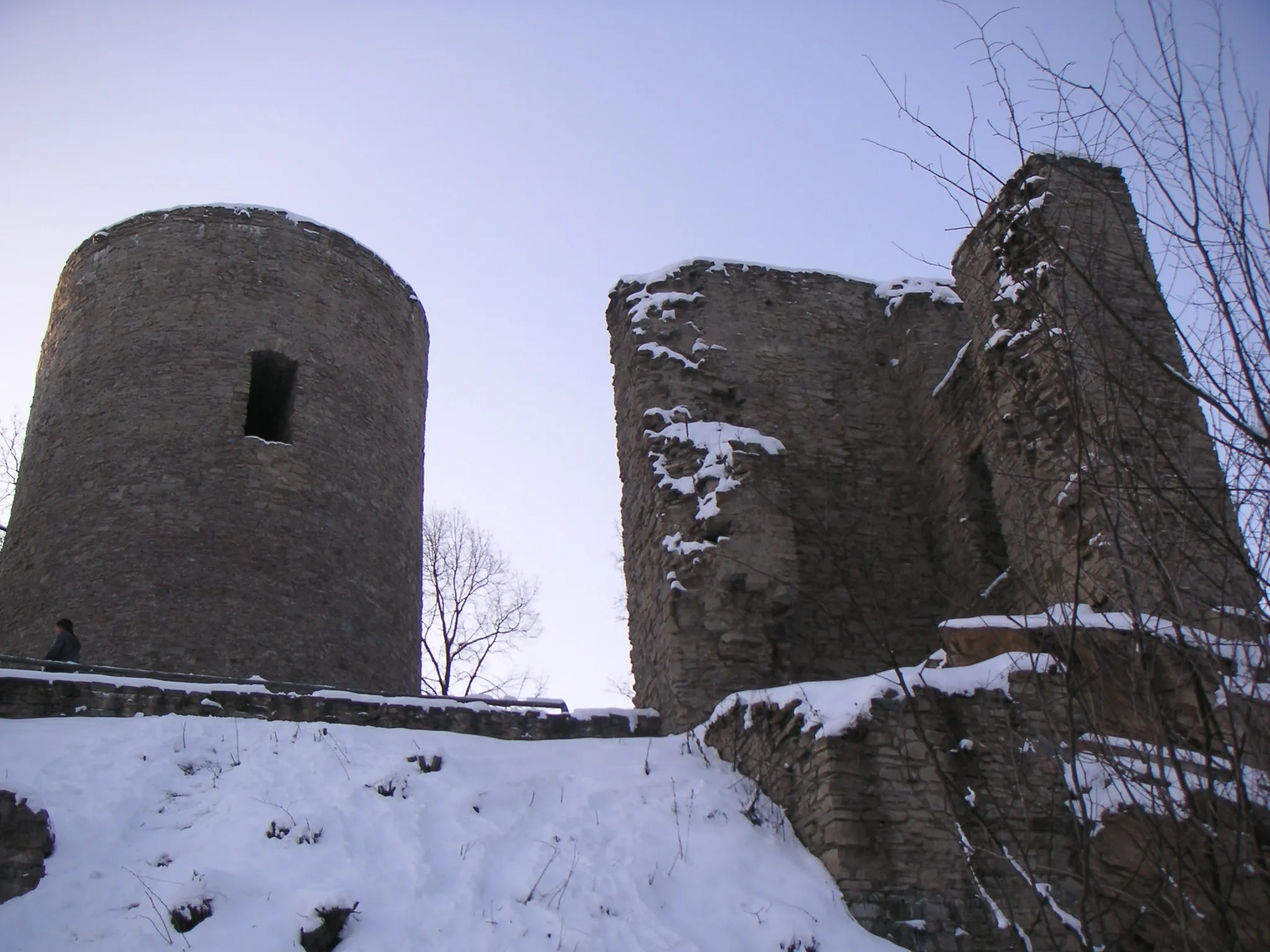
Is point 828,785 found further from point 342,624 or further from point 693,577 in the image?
point 342,624

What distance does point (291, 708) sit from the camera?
7.98 metres

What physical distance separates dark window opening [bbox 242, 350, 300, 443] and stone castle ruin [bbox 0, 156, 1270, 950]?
44mm

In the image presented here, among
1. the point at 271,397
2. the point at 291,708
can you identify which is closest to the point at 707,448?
the point at 291,708

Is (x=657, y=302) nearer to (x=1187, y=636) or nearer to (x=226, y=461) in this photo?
(x=226, y=461)

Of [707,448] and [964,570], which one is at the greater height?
[707,448]

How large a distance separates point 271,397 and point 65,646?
4262 millimetres

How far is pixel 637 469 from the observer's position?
10.6 meters

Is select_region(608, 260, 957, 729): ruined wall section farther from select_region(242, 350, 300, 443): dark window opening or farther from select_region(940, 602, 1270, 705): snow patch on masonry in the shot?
select_region(242, 350, 300, 443): dark window opening

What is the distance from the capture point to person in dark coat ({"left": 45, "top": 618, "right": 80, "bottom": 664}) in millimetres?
9016

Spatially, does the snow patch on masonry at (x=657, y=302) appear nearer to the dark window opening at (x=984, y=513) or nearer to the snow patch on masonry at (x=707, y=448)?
the snow patch on masonry at (x=707, y=448)

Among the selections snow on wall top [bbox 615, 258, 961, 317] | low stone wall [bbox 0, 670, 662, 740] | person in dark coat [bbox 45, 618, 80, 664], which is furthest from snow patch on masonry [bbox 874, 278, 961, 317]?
person in dark coat [bbox 45, 618, 80, 664]

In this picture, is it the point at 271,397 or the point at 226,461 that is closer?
the point at 226,461

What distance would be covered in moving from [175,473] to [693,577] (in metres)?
5.42

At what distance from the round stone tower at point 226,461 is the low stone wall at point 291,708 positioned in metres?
2.04
